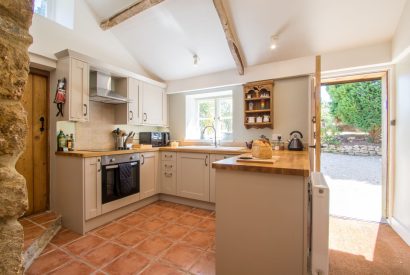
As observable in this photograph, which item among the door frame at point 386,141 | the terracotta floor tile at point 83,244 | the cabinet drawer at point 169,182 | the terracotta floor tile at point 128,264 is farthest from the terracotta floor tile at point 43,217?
the door frame at point 386,141

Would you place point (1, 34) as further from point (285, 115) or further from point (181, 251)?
point (285, 115)

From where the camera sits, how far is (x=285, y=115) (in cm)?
308

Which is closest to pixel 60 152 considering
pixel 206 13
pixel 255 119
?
pixel 206 13

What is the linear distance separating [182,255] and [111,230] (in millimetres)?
1015

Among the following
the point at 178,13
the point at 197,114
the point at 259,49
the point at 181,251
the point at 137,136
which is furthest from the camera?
the point at 197,114

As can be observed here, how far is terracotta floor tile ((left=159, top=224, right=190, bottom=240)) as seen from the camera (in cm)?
221

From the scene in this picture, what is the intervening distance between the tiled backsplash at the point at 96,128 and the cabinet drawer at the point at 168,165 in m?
0.89

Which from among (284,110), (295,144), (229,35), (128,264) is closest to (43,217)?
(128,264)

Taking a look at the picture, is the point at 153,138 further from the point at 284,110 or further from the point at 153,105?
the point at 284,110

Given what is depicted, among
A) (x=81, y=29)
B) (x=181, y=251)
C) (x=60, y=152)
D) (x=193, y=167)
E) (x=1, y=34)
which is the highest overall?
(x=81, y=29)

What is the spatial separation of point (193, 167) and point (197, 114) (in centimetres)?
142

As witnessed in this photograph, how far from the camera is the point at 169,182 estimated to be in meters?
3.29

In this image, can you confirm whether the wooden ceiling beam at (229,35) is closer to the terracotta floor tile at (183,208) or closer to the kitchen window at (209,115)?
the kitchen window at (209,115)

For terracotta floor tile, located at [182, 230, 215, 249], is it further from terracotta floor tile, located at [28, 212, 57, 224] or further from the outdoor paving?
the outdoor paving
